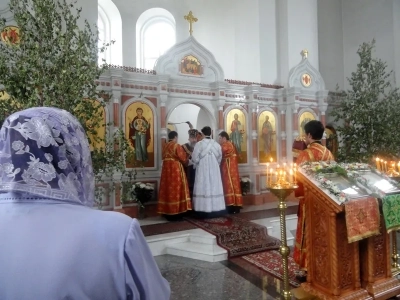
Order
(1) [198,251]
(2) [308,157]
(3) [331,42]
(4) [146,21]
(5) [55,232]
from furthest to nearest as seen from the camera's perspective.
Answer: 1. (3) [331,42]
2. (4) [146,21]
3. (1) [198,251]
4. (2) [308,157]
5. (5) [55,232]

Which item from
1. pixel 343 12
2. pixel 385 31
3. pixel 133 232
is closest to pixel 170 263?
pixel 133 232

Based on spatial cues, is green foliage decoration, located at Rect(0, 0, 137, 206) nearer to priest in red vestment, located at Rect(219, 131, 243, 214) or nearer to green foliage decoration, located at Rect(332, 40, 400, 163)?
priest in red vestment, located at Rect(219, 131, 243, 214)

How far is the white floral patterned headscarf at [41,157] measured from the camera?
3.19 ft

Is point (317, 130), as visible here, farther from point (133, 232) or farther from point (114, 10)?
point (114, 10)

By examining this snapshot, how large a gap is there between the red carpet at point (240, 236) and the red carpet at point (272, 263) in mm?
162

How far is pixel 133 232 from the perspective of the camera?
979 millimetres

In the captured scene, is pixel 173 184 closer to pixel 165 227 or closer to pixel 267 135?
pixel 165 227

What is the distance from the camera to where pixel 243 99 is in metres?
9.63

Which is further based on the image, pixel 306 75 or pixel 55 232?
pixel 306 75

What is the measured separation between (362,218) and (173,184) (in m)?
4.51

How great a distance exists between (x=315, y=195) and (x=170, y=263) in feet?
9.25

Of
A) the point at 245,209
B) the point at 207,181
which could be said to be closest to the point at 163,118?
the point at 207,181

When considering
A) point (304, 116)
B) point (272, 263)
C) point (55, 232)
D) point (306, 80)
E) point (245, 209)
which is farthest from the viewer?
point (306, 80)

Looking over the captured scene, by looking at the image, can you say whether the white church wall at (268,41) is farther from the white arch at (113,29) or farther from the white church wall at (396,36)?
the white arch at (113,29)
